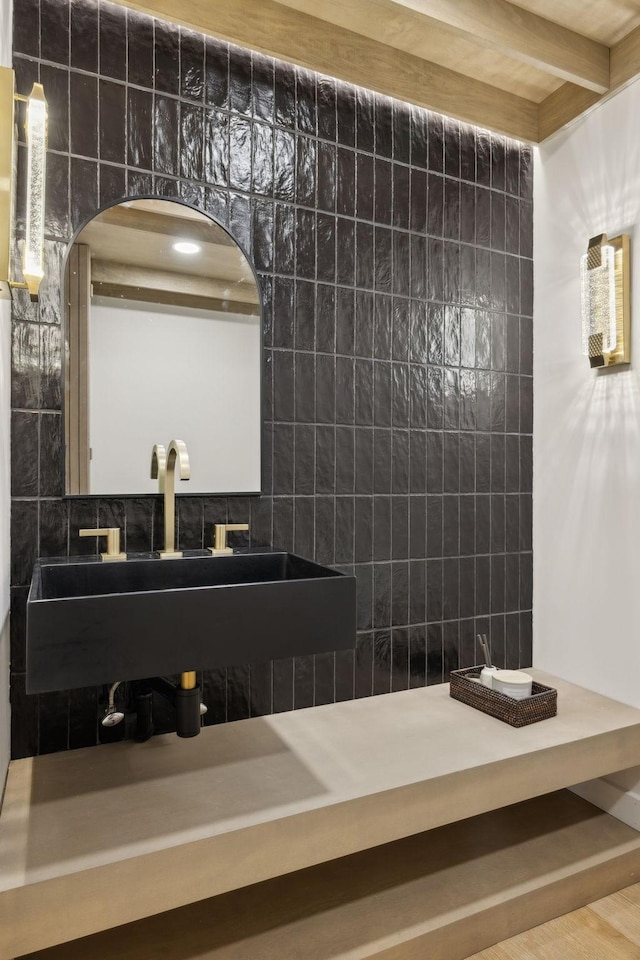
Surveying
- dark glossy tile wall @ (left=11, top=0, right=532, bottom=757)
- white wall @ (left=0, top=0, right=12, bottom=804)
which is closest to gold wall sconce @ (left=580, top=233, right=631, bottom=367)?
dark glossy tile wall @ (left=11, top=0, right=532, bottom=757)

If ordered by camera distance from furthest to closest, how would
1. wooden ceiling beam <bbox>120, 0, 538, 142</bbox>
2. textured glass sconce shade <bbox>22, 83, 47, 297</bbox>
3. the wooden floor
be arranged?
wooden ceiling beam <bbox>120, 0, 538, 142</bbox> → the wooden floor → textured glass sconce shade <bbox>22, 83, 47, 297</bbox>

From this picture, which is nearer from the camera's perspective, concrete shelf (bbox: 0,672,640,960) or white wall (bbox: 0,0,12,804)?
concrete shelf (bbox: 0,672,640,960)

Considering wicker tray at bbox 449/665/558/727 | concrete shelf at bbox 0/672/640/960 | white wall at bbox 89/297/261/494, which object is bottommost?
concrete shelf at bbox 0/672/640/960

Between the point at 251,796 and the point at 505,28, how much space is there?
2.35 metres

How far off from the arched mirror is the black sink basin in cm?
38

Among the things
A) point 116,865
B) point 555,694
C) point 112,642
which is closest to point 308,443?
point 112,642

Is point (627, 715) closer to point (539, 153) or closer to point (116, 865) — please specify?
point (116, 865)

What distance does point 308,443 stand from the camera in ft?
6.94

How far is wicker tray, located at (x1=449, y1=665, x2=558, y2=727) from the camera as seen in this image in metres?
1.95

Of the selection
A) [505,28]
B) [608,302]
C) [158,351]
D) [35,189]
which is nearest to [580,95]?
[505,28]

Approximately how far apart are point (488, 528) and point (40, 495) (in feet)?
5.33

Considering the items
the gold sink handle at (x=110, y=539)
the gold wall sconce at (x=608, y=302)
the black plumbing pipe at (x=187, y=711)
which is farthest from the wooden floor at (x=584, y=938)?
the gold wall sconce at (x=608, y=302)

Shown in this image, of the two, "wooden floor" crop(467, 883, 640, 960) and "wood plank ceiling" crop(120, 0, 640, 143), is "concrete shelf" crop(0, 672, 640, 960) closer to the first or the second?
"wooden floor" crop(467, 883, 640, 960)

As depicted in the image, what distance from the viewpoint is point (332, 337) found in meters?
2.15
